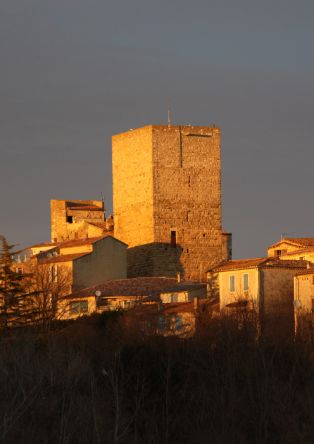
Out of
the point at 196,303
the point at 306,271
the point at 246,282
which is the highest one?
the point at 306,271

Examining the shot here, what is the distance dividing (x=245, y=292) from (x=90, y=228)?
22143 millimetres

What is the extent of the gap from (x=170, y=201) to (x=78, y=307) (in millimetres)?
9324

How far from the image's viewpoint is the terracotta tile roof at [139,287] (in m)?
65.4

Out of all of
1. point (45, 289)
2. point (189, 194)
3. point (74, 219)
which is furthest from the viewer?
point (74, 219)

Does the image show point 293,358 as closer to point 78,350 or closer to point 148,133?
point 78,350

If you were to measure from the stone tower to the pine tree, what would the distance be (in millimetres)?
7512

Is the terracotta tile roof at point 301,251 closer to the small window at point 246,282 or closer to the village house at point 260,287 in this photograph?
the village house at point 260,287

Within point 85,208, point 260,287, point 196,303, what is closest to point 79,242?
point 85,208

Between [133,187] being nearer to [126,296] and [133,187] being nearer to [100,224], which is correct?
[100,224]

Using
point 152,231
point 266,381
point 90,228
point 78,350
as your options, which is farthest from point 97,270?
point 266,381

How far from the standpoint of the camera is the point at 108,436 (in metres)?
42.0

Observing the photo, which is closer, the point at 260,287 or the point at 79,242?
the point at 260,287

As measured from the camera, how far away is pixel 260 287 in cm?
5797

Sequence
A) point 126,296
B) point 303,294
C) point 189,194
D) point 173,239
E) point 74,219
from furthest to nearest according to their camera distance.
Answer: point 74,219, point 189,194, point 173,239, point 126,296, point 303,294
